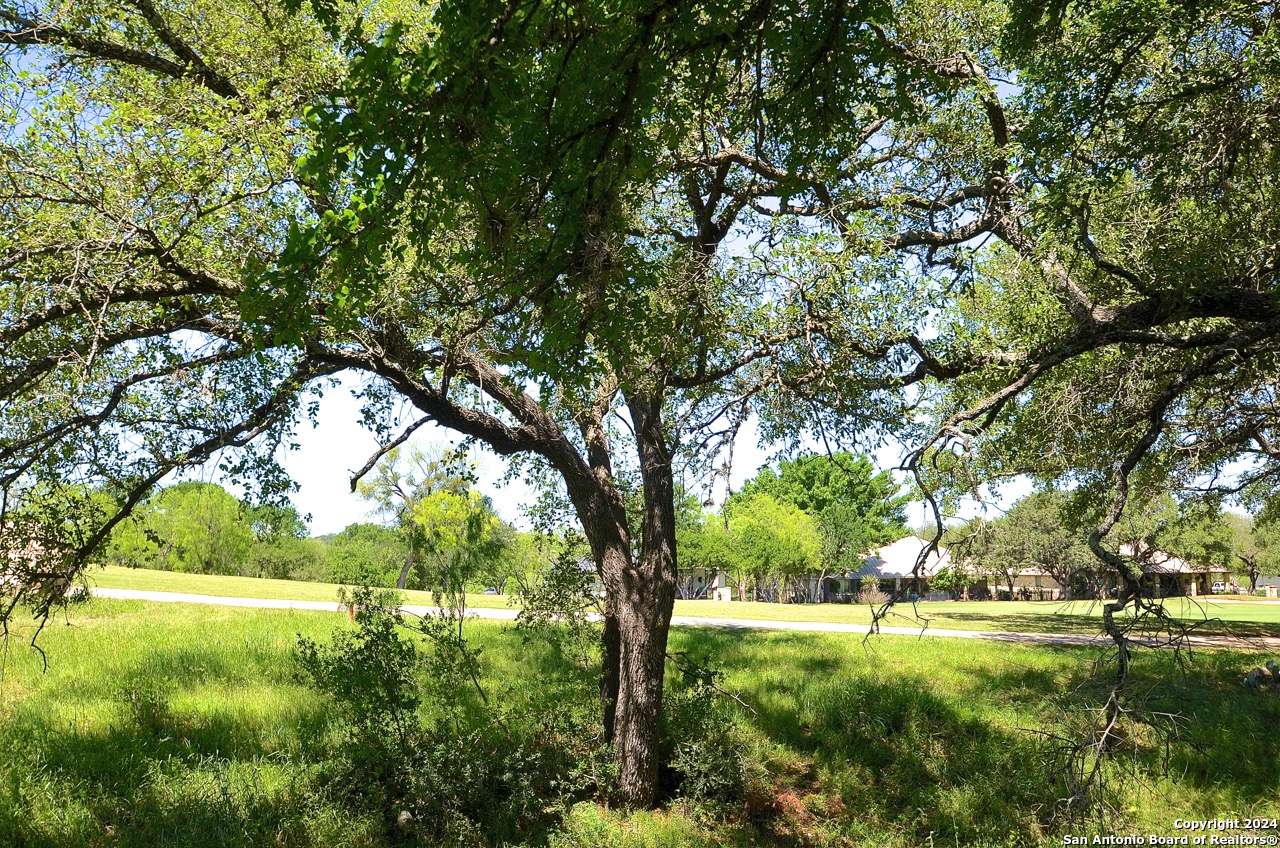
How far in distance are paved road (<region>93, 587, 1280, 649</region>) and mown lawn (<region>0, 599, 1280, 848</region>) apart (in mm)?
3054

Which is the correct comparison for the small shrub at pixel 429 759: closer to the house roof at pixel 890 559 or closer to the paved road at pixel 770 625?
the paved road at pixel 770 625

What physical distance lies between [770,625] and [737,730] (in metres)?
9.96

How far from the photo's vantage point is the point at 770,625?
21.7 m

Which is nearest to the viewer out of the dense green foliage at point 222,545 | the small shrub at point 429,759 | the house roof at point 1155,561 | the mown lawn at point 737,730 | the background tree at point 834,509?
the house roof at point 1155,561

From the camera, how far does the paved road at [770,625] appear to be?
18688 mm

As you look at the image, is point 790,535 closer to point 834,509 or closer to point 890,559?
point 834,509

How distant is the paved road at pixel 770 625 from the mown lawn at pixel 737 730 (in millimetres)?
3054

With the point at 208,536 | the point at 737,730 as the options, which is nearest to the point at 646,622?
the point at 737,730

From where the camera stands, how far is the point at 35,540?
7.20m

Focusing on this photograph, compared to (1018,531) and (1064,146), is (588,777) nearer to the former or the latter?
(1064,146)

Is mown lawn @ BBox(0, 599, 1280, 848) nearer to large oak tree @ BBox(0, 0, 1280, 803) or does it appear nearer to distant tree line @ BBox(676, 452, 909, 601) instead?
large oak tree @ BBox(0, 0, 1280, 803)

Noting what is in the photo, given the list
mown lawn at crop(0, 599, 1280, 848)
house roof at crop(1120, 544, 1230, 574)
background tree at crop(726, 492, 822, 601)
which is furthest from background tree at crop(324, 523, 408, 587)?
background tree at crop(726, 492, 822, 601)

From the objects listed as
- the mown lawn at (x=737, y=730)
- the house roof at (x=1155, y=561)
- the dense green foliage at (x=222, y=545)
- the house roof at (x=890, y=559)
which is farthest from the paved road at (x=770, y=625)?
the house roof at (x=890, y=559)

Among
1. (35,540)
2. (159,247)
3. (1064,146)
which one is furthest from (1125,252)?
(35,540)
